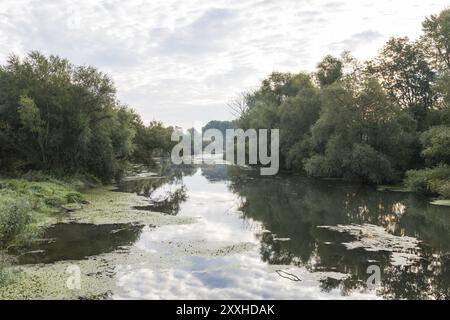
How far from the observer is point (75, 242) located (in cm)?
1864

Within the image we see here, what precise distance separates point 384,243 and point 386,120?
2947cm

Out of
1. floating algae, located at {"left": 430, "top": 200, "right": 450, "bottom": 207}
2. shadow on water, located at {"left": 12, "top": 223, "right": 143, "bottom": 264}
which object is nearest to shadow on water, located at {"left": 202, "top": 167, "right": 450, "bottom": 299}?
floating algae, located at {"left": 430, "top": 200, "right": 450, "bottom": 207}

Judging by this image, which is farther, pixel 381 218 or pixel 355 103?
pixel 355 103

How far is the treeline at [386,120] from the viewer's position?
40.1m

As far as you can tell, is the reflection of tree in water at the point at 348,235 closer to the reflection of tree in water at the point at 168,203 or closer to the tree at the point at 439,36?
the reflection of tree in water at the point at 168,203

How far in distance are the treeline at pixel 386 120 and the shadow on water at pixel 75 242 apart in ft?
74.1

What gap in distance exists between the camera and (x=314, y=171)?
158ft

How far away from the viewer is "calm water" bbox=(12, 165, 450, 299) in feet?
43.9

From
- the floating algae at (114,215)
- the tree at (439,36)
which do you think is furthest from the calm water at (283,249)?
the tree at (439,36)

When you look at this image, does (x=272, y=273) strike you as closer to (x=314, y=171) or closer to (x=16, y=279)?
(x=16, y=279)

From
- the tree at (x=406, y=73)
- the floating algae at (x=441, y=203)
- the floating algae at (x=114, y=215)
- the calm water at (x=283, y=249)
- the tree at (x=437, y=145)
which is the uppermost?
the tree at (x=406, y=73)

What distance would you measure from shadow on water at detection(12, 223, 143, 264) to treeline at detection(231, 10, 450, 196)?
2257 centimetres
